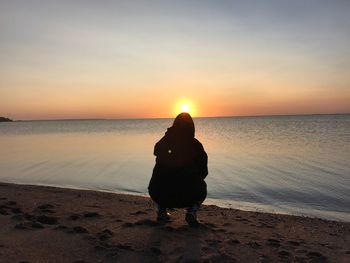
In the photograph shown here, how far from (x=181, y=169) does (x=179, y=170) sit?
43mm

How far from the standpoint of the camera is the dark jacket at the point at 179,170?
7410 millimetres

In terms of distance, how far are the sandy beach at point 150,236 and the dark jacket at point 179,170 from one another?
21.3 inches

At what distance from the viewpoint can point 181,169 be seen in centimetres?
748

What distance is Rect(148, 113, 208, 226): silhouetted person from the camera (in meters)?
7.39

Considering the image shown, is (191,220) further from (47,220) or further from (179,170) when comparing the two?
(47,220)

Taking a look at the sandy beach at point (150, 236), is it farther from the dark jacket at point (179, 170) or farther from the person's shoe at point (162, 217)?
the dark jacket at point (179, 170)

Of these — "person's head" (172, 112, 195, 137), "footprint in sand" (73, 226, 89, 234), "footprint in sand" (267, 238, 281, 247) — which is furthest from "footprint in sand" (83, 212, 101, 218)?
"footprint in sand" (267, 238, 281, 247)

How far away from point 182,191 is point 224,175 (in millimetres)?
9651

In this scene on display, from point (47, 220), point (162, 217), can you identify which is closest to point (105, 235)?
point (162, 217)

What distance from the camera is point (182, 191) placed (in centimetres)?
743

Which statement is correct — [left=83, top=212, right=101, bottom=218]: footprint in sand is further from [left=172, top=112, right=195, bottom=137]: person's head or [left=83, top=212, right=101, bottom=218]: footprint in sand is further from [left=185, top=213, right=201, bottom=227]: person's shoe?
[left=172, top=112, right=195, bottom=137]: person's head

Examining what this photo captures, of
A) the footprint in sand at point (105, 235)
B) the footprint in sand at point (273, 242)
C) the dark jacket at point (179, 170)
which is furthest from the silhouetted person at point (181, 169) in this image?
the footprint in sand at point (273, 242)

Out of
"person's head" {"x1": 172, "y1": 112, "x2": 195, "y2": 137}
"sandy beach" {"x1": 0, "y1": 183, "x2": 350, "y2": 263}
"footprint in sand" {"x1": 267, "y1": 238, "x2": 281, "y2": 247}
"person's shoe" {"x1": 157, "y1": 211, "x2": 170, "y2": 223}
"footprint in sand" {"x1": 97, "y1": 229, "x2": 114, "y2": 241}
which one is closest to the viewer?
"sandy beach" {"x1": 0, "y1": 183, "x2": 350, "y2": 263}

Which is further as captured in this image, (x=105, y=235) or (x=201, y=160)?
(x=201, y=160)
